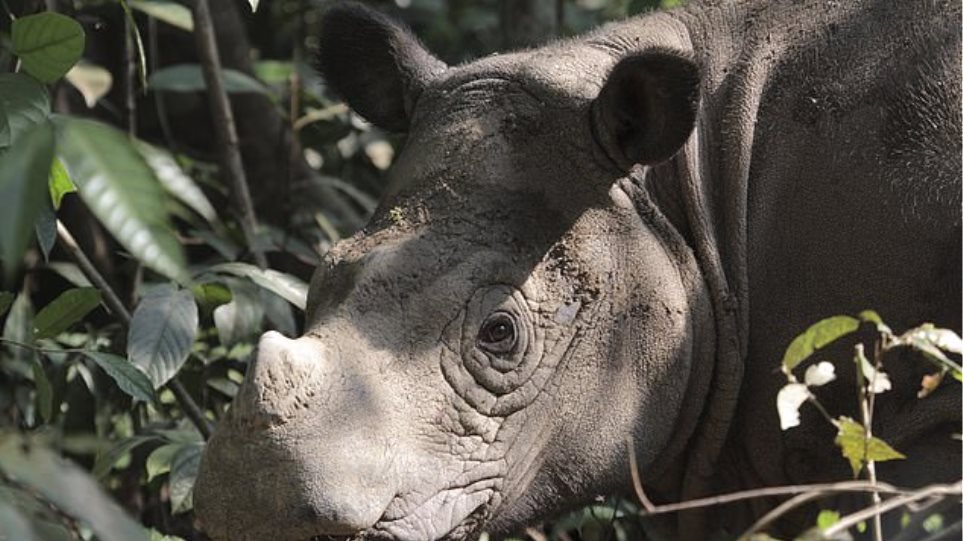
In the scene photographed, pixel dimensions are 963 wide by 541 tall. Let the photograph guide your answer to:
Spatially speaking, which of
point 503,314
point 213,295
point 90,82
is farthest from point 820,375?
point 90,82

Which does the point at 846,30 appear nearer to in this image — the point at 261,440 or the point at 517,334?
the point at 517,334

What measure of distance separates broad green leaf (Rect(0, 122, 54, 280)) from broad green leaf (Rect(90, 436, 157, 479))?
2.73 metres

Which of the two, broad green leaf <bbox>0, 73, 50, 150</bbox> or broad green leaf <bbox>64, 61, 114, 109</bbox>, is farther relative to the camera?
broad green leaf <bbox>64, 61, 114, 109</bbox>

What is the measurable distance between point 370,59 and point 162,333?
91 centimetres

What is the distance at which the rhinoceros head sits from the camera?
3641 millimetres

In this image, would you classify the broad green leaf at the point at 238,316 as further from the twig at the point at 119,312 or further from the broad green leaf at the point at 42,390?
the broad green leaf at the point at 42,390

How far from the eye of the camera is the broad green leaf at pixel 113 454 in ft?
15.6

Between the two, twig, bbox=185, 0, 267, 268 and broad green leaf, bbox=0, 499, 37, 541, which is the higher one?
twig, bbox=185, 0, 267, 268

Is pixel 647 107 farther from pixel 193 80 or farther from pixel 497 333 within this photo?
pixel 193 80

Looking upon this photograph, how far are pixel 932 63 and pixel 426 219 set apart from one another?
124 centimetres

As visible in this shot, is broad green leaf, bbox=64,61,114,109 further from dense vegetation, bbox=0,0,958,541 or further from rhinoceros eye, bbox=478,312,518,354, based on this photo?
rhinoceros eye, bbox=478,312,518,354

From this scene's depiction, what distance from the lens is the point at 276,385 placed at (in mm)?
3533

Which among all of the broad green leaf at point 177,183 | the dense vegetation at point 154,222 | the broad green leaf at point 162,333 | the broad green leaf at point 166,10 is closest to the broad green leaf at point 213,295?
the dense vegetation at point 154,222

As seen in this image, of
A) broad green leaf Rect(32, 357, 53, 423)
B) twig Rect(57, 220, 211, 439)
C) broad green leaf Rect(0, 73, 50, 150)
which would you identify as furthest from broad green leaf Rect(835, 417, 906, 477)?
twig Rect(57, 220, 211, 439)
